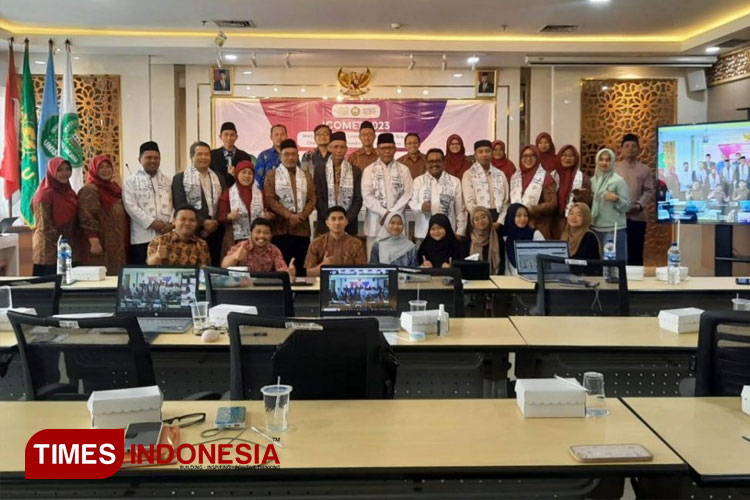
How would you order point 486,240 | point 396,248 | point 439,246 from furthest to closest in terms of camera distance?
point 486,240 < point 396,248 < point 439,246

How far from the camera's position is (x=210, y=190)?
6.49m

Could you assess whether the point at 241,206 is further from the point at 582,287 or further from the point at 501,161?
the point at 582,287

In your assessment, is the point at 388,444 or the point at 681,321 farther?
the point at 681,321

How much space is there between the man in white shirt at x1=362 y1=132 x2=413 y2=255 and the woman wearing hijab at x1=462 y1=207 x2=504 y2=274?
100 centimetres

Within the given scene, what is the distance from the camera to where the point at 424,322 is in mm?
3133

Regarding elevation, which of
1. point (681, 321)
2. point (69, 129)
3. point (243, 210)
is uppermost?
point (69, 129)

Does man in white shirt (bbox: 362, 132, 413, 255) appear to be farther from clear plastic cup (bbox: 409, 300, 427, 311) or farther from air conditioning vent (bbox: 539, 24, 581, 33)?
clear plastic cup (bbox: 409, 300, 427, 311)

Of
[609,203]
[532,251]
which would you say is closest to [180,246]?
[532,251]

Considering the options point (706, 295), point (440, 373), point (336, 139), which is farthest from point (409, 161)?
point (440, 373)

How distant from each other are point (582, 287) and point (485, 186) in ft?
11.2

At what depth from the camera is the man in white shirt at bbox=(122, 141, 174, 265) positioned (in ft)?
20.6

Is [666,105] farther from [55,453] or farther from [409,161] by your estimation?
[55,453]

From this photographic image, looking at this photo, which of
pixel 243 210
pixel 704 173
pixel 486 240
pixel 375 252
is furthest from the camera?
pixel 704 173

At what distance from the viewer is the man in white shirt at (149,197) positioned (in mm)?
6285
